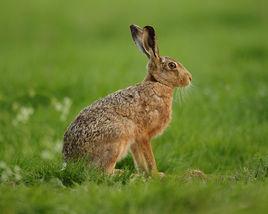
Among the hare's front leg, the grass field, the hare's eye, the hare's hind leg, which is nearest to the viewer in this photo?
the grass field

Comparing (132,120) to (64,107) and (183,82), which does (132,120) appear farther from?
(64,107)

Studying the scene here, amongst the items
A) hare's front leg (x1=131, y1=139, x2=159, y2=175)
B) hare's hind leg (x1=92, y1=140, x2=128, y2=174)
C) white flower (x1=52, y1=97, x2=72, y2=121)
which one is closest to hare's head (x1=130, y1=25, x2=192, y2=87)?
hare's front leg (x1=131, y1=139, x2=159, y2=175)

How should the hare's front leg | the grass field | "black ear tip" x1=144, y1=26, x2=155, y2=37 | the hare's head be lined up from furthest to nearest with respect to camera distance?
1. the hare's head
2. "black ear tip" x1=144, y1=26, x2=155, y2=37
3. the hare's front leg
4. the grass field

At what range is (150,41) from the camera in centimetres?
768

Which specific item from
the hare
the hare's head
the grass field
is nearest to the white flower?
the grass field

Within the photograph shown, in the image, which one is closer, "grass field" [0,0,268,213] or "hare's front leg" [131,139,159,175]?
"grass field" [0,0,268,213]

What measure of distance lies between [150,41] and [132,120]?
38.6 inches

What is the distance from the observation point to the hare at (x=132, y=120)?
6.80 metres

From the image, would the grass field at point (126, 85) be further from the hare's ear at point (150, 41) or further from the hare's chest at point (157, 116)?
the hare's ear at point (150, 41)

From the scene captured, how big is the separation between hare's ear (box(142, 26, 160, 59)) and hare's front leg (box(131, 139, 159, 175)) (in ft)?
3.46

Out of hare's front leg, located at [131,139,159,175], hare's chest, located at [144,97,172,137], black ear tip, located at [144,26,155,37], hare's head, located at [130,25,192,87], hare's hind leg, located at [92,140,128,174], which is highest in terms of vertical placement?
black ear tip, located at [144,26,155,37]

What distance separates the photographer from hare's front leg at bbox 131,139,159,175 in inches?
287

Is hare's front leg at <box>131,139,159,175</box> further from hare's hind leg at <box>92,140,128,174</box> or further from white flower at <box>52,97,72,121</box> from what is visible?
white flower at <box>52,97,72,121</box>

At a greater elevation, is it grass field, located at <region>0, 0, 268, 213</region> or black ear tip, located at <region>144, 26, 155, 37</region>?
black ear tip, located at <region>144, 26, 155, 37</region>
